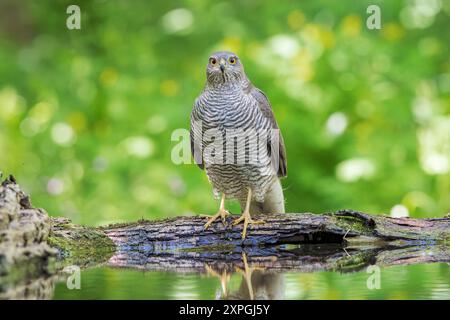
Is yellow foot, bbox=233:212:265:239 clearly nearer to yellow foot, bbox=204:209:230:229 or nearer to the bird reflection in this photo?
yellow foot, bbox=204:209:230:229

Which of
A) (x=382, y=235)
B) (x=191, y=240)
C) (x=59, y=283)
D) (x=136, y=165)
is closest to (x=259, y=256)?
(x=191, y=240)

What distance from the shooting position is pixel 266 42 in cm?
770

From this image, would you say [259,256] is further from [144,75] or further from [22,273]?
[144,75]

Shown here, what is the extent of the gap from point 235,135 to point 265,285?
1779 millimetres

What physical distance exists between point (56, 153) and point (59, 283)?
384 cm

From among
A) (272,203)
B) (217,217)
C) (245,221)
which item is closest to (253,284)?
(245,221)

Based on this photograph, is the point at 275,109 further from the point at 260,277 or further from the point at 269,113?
the point at 260,277

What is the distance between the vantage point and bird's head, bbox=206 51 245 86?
5.33 metres

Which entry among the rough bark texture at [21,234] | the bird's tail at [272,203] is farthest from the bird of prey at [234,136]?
the rough bark texture at [21,234]

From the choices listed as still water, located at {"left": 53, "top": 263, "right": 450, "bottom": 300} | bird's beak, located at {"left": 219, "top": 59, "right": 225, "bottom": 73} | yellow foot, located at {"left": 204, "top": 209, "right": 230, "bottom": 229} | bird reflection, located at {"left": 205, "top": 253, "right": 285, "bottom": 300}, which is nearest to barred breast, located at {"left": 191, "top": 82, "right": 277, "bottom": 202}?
bird's beak, located at {"left": 219, "top": 59, "right": 225, "bottom": 73}

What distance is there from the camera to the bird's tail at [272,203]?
5.71 meters

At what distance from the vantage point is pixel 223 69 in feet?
17.4

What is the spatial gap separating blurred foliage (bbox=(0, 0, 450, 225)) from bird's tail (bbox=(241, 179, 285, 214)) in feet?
3.19

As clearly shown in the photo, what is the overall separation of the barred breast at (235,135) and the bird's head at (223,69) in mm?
64
